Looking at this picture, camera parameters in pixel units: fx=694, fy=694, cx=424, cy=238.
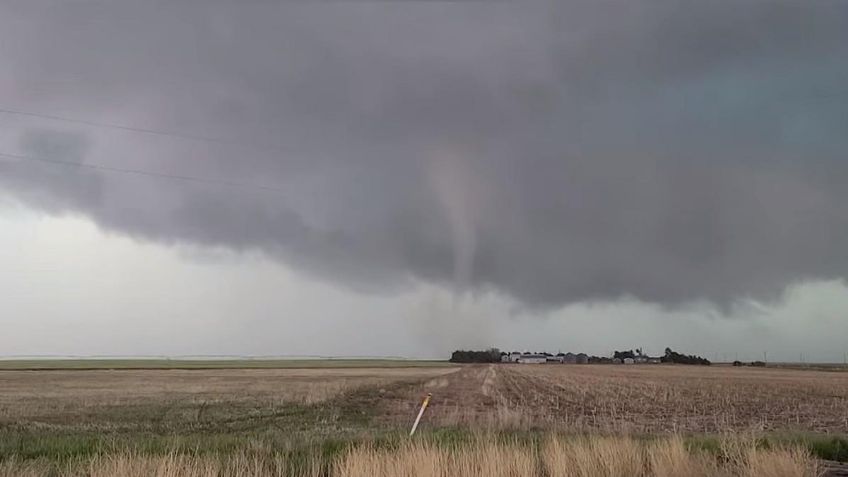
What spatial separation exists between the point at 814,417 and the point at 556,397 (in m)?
17.5

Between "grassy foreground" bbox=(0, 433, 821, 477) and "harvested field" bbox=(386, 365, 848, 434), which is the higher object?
"grassy foreground" bbox=(0, 433, 821, 477)

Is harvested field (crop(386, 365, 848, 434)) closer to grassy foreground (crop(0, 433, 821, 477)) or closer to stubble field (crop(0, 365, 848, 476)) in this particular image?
stubble field (crop(0, 365, 848, 476))

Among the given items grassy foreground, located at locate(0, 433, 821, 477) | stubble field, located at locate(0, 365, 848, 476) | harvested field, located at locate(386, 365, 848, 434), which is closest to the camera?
grassy foreground, located at locate(0, 433, 821, 477)

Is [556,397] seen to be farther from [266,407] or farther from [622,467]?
[622,467]

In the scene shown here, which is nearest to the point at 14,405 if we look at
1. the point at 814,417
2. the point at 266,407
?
the point at 266,407

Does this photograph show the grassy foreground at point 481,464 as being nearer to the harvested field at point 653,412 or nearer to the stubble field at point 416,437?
the stubble field at point 416,437

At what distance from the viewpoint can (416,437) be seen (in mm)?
15531

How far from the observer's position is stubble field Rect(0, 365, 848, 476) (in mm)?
10867

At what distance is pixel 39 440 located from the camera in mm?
18828

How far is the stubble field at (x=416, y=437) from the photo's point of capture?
1087 centimetres

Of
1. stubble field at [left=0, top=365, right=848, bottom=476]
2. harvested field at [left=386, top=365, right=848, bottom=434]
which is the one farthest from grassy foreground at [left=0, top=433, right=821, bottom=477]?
harvested field at [left=386, top=365, right=848, bottom=434]

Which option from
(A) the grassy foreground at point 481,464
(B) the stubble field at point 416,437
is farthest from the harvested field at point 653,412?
(A) the grassy foreground at point 481,464

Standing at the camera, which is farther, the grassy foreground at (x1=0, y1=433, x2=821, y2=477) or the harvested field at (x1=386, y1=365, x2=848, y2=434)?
the harvested field at (x1=386, y1=365, x2=848, y2=434)

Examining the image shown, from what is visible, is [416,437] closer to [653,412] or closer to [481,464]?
[481,464]
